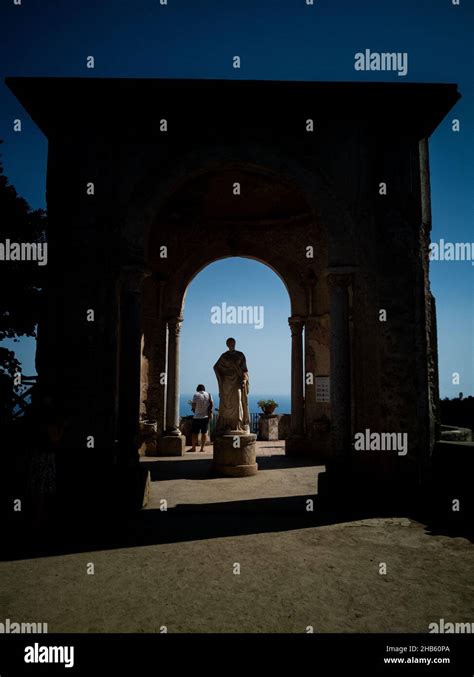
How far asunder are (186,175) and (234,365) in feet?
13.3

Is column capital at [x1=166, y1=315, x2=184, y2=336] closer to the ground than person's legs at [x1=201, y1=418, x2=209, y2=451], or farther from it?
farther from it

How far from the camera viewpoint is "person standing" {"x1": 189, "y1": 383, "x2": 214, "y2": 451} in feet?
37.2

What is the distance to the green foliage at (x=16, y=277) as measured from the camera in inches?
444

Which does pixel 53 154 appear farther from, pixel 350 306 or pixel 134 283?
pixel 350 306

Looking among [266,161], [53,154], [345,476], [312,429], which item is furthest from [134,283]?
[312,429]

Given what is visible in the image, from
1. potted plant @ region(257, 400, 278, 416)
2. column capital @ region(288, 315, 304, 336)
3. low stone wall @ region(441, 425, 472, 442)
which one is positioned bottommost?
potted plant @ region(257, 400, 278, 416)

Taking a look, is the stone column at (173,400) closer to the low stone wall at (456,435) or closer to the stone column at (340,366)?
the stone column at (340,366)

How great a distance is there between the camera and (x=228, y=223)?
12023 millimetres

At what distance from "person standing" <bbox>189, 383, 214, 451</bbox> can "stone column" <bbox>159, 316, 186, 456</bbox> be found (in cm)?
55

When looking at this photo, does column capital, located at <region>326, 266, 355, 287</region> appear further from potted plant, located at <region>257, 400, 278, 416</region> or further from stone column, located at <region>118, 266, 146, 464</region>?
potted plant, located at <region>257, 400, 278, 416</region>

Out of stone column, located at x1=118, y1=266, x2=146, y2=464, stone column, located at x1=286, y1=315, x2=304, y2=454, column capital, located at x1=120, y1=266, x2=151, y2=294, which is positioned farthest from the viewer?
stone column, located at x1=286, y1=315, x2=304, y2=454

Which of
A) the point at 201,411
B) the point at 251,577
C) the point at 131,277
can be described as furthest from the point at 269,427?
the point at 251,577

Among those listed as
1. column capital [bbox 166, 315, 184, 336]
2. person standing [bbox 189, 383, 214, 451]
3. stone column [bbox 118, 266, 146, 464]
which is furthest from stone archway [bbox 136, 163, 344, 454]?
stone column [bbox 118, 266, 146, 464]

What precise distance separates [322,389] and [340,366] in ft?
15.9
